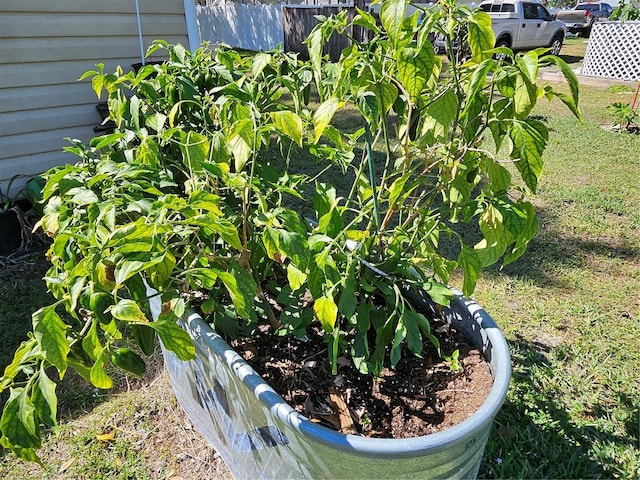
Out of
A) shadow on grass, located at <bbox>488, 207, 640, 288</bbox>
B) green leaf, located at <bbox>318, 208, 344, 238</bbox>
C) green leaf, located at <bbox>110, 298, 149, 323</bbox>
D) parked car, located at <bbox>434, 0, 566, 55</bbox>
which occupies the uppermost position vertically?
parked car, located at <bbox>434, 0, 566, 55</bbox>

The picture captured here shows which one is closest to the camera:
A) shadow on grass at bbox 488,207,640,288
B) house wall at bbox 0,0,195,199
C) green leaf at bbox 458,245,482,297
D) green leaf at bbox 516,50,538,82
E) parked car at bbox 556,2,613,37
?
green leaf at bbox 516,50,538,82

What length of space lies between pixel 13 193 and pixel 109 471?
2707 mm

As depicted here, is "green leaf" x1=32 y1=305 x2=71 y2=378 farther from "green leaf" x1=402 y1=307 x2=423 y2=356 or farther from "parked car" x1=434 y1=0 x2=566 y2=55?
"parked car" x1=434 y1=0 x2=566 y2=55

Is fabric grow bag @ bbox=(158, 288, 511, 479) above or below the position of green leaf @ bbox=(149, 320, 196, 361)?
below

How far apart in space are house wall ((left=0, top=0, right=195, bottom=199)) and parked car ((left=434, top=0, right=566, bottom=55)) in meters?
11.5

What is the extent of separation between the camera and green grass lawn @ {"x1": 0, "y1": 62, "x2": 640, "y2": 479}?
1816 millimetres

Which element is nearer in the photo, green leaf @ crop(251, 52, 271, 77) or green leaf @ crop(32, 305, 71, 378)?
green leaf @ crop(32, 305, 71, 378)

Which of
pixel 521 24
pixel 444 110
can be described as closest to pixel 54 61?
pixel 444 110

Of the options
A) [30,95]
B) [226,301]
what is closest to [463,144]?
[226,301]

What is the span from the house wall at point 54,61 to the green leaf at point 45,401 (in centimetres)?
306

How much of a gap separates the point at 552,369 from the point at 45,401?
2007 mm

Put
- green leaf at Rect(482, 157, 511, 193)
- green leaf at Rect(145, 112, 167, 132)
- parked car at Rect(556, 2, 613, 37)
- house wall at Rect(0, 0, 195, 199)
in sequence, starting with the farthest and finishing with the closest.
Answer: parked car at Rect(556, 2, 613, 37) < house wall at Rect(0, 0, 195, 199) < green leaf at Rect(145, 112, 167, 132) < green leaf at Rect(482, 157, 511, 193)

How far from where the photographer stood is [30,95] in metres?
3.65

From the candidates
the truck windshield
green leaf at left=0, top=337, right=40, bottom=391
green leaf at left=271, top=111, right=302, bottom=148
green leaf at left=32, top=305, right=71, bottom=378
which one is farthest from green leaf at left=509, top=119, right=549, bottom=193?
the truck windshield
